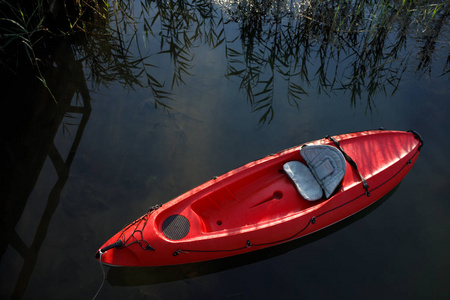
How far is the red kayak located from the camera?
11.3 feet

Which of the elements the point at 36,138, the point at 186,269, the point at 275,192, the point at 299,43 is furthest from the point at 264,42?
the point at 186,269

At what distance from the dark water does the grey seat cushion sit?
1.61 ft

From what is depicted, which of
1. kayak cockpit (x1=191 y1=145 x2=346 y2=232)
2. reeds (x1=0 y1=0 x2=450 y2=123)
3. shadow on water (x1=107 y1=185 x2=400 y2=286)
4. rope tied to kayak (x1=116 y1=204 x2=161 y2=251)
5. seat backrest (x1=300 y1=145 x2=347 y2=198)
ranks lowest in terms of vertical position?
shadow on water (x1=107 y1=185 x2=400 y2=286)

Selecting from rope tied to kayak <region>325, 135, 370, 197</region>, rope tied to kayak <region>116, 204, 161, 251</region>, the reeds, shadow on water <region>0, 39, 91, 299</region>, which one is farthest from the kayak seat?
shadow on water <region>0, 39, 91, 299</region>

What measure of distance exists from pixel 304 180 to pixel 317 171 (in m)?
0.18

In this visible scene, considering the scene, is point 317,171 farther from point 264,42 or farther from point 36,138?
point 36,138

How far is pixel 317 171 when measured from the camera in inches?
157

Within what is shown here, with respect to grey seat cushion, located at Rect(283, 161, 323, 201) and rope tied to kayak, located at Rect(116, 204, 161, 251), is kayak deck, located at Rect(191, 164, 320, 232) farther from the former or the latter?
rope tied to kayak, located at Rect(116, 204, 161, 251)

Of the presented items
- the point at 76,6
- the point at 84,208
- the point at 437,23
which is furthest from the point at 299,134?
the point at 76,6

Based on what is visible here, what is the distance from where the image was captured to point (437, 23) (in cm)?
588

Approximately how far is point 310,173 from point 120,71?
337 cm

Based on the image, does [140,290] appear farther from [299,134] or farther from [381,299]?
[299,134]

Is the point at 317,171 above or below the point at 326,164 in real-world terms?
below

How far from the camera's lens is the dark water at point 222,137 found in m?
3.53
